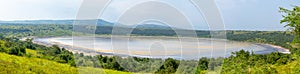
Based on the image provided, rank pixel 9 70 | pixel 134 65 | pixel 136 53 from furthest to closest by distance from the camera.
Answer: pixel 9 70 → pixel 136 53 → pixel 134 65

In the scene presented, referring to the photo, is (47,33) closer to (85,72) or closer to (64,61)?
(64,61)

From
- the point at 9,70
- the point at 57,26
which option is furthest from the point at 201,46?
the point at 57,26

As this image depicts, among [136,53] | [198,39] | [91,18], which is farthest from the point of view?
[198,39]

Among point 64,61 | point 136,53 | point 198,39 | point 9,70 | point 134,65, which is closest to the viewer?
point 134,65

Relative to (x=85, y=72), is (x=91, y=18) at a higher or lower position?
higher

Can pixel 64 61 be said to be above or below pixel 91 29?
below

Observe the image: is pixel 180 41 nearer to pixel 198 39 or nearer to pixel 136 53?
pixel 198 39

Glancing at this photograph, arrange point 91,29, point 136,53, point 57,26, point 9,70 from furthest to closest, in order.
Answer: point 57,26 < point 9,70 < point 136,53 < point 91,29

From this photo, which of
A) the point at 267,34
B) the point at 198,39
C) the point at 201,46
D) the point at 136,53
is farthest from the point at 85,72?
the point at 267,34

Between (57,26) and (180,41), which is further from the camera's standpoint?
(57,26)
